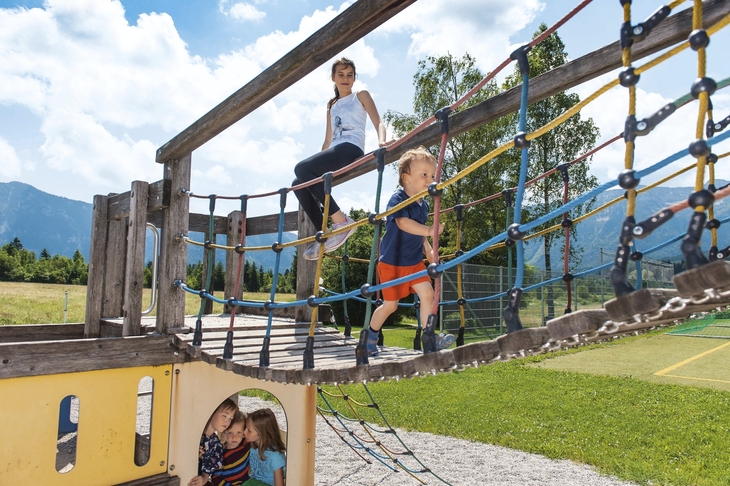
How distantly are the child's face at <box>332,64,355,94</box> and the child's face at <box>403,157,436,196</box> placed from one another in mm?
1286

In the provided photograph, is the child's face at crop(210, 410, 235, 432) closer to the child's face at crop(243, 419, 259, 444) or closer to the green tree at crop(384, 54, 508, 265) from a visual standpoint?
the child's face at crop(243, 419, 259, 444)

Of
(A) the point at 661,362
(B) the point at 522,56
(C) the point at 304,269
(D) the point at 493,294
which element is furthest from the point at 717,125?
(D) the point at 493,294

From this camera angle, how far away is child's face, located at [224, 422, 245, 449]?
4.25m

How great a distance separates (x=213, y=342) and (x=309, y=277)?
127cm

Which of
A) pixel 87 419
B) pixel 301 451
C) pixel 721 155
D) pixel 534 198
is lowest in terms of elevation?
pixel 301 451

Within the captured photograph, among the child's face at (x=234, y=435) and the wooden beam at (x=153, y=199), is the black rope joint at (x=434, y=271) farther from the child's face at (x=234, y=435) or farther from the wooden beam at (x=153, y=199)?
the child's face at (x=234, y=435)

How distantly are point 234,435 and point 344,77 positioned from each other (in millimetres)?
2909

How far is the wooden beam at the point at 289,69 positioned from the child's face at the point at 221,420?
6.46 ft

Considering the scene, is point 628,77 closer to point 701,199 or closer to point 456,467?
point 701,199

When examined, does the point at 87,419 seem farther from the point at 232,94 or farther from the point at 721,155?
the point at 721,155

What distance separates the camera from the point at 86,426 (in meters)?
3.29

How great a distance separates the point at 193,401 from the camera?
372cm

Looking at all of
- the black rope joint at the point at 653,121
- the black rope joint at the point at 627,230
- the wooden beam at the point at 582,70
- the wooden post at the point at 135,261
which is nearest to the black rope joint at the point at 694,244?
the black rope joint at the point at 627,230

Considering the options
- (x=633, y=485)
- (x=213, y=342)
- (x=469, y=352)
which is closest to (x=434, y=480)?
(x=633, y=485)
